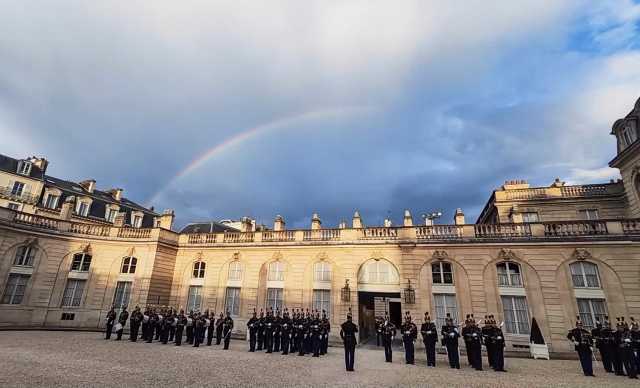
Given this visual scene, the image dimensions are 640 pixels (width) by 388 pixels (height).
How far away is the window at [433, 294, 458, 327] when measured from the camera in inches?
646

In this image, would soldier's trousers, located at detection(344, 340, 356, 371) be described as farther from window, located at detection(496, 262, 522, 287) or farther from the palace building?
window, located at detection(496, 262, 522, 287)

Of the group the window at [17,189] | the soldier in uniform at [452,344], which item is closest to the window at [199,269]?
the soldier in uniform at [452,344]

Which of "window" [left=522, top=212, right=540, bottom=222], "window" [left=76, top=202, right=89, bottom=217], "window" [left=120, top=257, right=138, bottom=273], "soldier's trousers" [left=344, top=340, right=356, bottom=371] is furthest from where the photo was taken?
"window" [left=76, top=202, right=89, bottom=217]

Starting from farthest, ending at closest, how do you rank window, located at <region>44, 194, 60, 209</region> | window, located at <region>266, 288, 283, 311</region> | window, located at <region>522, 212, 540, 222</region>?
window, located at <region>44, 194, 60, 209</region> → window, located at <region>522, 212, 540, 222</region> → window, located at <region>266, 288, 283, 311</region>

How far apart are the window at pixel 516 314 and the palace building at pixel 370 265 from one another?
0.05m

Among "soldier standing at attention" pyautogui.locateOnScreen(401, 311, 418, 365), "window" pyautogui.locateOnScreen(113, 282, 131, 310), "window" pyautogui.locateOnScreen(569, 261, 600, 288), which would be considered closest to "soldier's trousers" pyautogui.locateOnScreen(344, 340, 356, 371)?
"soldier standing at attention" pyautogui.locateOnScreen(401, 311, 418, 365)

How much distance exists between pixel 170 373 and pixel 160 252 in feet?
46.9

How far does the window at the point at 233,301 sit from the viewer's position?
65.5 ft

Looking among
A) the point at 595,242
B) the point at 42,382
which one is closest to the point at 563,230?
the point at 595,242

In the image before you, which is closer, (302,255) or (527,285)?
(527,285)

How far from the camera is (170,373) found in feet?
27.3

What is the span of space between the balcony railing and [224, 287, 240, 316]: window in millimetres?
22377

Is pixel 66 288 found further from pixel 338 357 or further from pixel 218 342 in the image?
pixel 338 357

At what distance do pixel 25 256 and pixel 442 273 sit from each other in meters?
24.7
